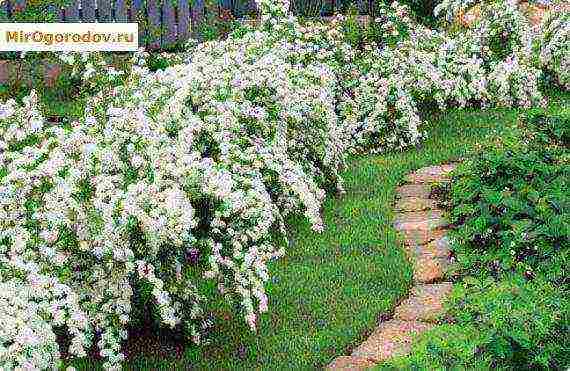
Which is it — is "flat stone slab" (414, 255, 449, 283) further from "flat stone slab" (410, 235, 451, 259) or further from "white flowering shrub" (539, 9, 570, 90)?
"white flowering shrub" (539, 9, 570, 90)

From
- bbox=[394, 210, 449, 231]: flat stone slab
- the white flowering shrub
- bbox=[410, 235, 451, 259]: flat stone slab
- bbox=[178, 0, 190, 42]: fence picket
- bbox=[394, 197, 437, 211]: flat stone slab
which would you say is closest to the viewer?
bbox=[410, 235, 451, 259]: flat stone slab

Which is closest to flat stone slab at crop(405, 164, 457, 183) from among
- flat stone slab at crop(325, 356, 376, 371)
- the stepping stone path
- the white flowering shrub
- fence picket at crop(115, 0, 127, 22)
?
the stepping stone path

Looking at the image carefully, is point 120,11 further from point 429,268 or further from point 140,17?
point 429,268

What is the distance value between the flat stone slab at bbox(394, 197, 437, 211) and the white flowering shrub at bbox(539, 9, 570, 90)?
144 inches

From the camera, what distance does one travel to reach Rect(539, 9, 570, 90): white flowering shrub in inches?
332

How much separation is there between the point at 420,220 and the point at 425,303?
1118 mm

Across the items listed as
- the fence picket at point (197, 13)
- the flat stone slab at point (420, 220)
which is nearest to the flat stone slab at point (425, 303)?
the flat stone slab at point (420, 220)

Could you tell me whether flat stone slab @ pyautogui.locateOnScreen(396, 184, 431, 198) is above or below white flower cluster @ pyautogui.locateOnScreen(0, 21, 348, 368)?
below

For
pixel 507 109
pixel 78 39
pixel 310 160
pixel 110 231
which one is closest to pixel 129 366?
pixel 110 231

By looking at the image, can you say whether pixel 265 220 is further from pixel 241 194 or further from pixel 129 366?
pixel 129 366

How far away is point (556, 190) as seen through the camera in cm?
468

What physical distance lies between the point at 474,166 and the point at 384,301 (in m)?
1.44

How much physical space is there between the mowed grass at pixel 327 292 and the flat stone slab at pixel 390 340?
51 millimetres

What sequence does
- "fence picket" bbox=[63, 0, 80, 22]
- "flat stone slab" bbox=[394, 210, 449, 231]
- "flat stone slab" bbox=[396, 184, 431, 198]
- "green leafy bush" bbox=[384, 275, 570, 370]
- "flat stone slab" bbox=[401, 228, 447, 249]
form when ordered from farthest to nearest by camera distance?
"fence picket" bbox=[63, 0, 80, 22]
"flat stone slab" bbox=[396, 184, 431, 198]
"flat stone slab" bbox=[394, 210, 449, 231]
"flat stone slab" bbox=[401, 228, 447, 249]
"green leafy bush" bbox=[384, 275, 570, 370]
